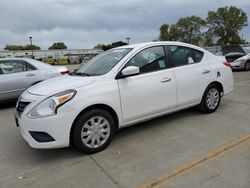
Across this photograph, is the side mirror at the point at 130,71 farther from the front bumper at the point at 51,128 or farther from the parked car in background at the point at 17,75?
the parked car in background at the point at 17,75

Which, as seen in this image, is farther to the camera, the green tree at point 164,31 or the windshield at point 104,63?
the green tree at point 164,31

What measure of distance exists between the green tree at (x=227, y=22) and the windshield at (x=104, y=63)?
69.7 meters

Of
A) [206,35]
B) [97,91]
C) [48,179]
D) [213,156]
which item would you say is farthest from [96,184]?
[206,35]

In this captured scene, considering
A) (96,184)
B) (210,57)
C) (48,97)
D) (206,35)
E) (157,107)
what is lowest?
(96,184)

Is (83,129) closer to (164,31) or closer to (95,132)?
(95,132)

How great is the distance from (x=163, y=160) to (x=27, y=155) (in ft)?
6.56

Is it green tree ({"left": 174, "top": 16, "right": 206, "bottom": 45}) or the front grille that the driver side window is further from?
green tree ({"left": 174, "top": 16, "right": 206, "bottom": 45})

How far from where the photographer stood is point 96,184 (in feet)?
9.36

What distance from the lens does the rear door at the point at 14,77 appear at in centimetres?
657

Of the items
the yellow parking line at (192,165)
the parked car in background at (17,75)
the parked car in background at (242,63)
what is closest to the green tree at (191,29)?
the parked car in background at (242,63)

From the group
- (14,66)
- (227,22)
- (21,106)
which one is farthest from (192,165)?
(227,22)

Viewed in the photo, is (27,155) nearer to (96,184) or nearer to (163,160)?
(96,184)

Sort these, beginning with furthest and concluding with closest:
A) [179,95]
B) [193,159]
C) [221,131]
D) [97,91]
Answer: [179,95], [221,131], [97,91], [193,159]

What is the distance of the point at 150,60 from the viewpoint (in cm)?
430
